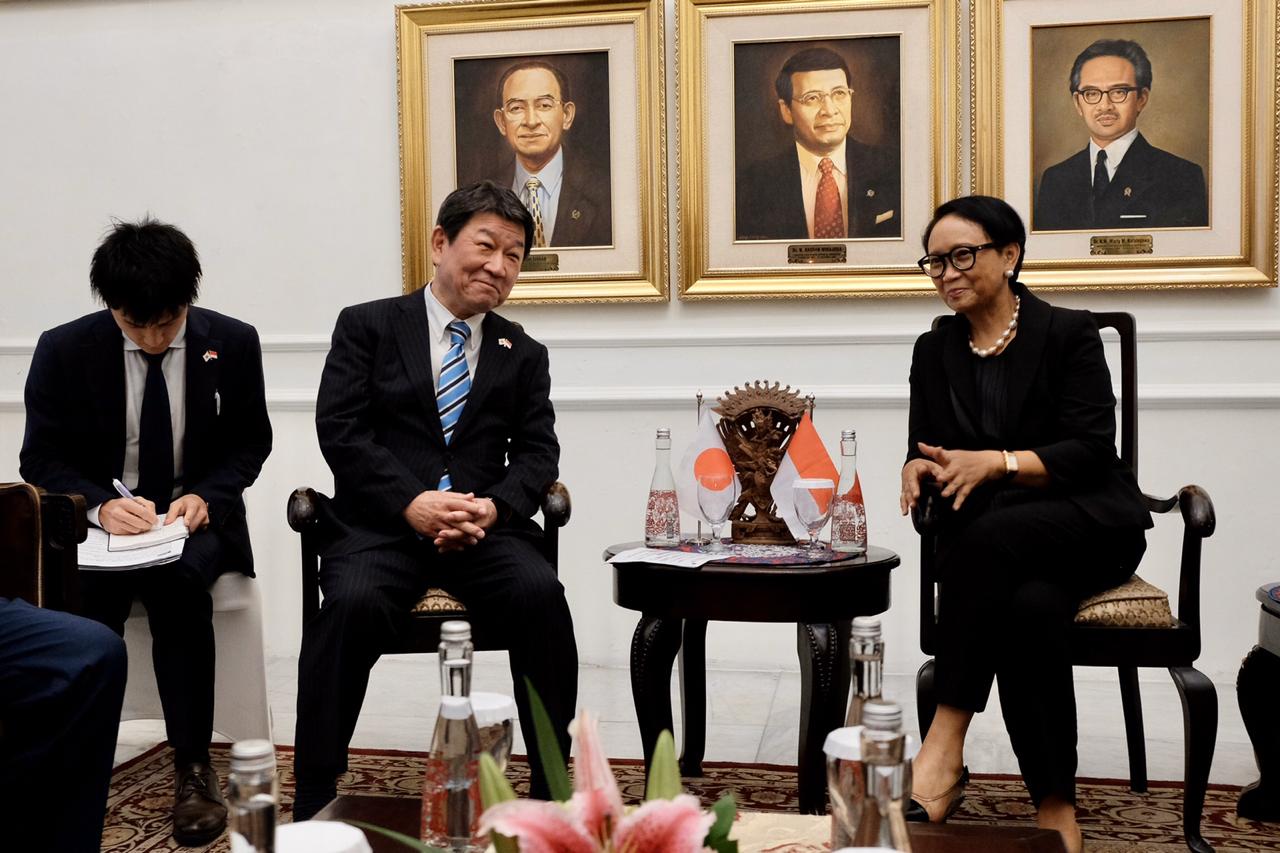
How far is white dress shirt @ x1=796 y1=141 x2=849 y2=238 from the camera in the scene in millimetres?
4703

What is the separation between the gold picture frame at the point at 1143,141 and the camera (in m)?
4.42

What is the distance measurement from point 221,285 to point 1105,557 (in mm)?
3620

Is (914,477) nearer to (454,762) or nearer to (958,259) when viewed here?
(958,259)

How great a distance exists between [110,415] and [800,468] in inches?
73.3

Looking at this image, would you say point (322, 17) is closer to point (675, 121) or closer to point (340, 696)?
point (675, 121)

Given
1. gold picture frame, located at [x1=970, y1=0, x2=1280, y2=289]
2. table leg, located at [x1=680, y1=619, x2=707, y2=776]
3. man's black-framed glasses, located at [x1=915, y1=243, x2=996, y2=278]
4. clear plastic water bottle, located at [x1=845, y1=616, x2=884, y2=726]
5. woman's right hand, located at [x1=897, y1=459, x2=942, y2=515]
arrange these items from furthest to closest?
gold picture frame, located at [x1=970, y1=0, x2=1280, y2=289] < table leg, located at [x1=680, y1=619, x2=707, y2=776] < man's black-framed glasses, located at [x1=915, y1=243, x2=996, y2=278] < woman's right hand, located at [x1=897, y1=459, x2=942, y2=515] < clear plastic water bottle, located at [x1=845, y1=616, x2=884, y2=726]

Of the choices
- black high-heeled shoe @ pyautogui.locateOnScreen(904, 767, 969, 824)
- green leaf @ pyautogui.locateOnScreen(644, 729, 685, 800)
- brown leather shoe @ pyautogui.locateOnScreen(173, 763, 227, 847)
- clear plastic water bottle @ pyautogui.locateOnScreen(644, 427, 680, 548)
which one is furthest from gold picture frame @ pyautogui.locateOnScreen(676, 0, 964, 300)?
green leaf @ pyautogui.locateOnScreen(644, 729, 685, 800)

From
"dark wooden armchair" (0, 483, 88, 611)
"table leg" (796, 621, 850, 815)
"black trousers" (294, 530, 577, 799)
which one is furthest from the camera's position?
"table leg" (796, 621, 850, 815)

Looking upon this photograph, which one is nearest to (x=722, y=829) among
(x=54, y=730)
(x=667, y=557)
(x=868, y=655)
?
(x=868, y=655)

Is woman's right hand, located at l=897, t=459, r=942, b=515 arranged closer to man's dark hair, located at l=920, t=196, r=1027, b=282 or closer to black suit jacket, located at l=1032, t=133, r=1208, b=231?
man's dark hair, located at l=920, t=196, r=1027, b=282

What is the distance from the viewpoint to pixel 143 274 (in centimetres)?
326

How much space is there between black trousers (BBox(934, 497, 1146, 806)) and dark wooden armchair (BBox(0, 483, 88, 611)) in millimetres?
2045

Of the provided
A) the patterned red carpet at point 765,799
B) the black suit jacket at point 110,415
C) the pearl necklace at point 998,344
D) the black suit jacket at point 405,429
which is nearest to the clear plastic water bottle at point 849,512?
the pearl necklace at point 998,344

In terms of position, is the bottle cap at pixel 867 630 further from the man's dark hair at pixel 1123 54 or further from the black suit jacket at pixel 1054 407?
the man's dark hair at pixel 1123 54
